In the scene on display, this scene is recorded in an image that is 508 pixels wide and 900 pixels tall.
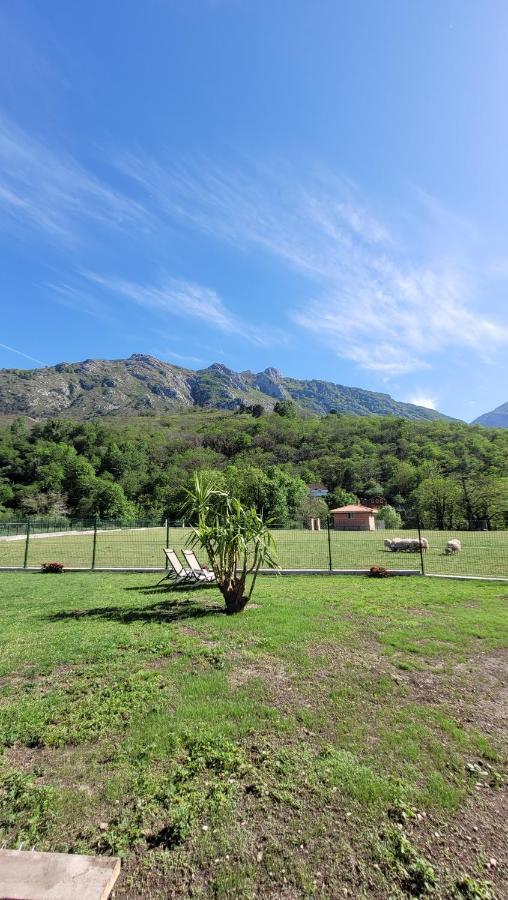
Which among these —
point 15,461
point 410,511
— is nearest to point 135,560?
point 410,511

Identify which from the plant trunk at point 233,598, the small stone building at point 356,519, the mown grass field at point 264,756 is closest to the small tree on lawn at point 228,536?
the plant trunk at point 233,598

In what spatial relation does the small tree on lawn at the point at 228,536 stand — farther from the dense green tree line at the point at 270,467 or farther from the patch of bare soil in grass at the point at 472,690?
the dense green tree line at the point at 270,467

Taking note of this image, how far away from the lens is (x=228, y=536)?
7953mm

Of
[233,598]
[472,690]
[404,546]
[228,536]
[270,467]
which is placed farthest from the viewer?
[270,467]

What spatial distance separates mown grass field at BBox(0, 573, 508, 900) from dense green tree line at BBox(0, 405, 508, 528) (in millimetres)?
50896

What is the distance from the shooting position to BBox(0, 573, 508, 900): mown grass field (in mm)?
2336

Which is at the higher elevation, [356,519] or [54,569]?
[356,519]

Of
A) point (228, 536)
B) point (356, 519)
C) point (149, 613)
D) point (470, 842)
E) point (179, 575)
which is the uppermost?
point (228, 536)

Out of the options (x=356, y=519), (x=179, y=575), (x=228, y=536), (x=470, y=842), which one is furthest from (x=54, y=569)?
(x=356, y=519)

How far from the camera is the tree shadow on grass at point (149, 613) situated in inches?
292

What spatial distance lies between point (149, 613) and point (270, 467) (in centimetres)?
8056

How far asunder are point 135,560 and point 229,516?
1038 cm

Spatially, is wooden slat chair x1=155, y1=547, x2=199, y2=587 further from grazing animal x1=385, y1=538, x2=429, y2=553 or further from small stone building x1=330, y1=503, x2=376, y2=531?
small stone building x1=330, y1=503, x2=376, y2=531

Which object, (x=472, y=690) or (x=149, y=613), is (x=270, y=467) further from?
(x=472, y=690)
